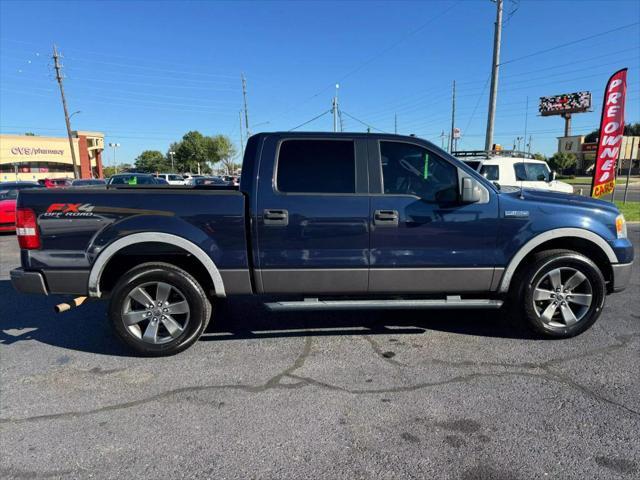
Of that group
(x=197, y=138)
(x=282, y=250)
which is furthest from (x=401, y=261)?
(x=197, y=138)

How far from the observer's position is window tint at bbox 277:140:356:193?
12.4 ft

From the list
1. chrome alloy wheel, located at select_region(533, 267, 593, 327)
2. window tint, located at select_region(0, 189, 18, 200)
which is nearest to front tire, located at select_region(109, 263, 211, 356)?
chrome alloy wheel, located at select_region(533, 267, 593, 327)

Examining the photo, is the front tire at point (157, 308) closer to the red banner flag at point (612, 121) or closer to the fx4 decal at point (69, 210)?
the fx4 decal at point (69, 210)

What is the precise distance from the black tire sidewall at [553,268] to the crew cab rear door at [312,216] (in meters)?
1.59

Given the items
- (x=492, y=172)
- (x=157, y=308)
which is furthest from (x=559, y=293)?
(x=492, y=172)

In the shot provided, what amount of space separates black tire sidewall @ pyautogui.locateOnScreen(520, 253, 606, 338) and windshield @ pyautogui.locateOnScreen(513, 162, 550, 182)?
10.0 metres

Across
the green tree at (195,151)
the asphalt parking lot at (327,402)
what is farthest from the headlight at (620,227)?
the green tree at (195,151)

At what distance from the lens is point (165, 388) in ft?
10.8

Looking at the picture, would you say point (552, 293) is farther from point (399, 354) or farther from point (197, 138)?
point (197, 138)

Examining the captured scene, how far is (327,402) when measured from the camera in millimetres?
3062

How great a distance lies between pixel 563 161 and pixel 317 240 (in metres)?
72.7

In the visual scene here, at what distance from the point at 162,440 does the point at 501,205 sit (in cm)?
334

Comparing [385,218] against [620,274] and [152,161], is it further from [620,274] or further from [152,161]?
[152,161]

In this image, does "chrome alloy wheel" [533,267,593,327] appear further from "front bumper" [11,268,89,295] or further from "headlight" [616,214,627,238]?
"front bumper" [11,268,89,295]
